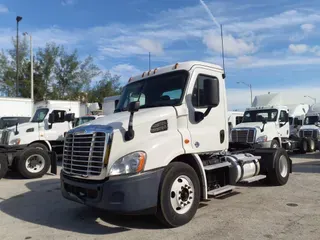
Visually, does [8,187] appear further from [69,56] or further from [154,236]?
[69,56]

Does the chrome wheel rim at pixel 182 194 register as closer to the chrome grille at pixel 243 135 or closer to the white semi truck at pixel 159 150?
the white semi truck at pixel 159 150

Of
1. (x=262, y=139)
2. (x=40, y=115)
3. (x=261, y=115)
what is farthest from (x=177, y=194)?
(x=261, y=115)

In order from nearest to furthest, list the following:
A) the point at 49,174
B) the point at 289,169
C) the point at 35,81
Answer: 1. the point at 289,169
2. the point at 49,174
3. the point at 35,81

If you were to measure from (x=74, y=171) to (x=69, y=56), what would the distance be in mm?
37938

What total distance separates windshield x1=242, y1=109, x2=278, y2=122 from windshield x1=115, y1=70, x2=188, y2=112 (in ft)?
34.6

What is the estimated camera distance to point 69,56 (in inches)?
1612

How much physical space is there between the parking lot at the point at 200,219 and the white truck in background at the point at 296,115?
42.2ft

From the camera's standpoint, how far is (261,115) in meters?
15.8

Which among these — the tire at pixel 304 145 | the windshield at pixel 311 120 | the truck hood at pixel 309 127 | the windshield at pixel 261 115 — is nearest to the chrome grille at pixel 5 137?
the windshield at pixel 261 115

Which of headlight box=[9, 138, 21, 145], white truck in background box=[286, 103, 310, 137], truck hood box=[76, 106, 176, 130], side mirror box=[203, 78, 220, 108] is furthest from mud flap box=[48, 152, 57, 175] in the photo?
white truck in background box=[286, 103, 310, 137]

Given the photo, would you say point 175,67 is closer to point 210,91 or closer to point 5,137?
point 210,91

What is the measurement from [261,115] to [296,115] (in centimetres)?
773

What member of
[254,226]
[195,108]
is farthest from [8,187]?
[254,226]

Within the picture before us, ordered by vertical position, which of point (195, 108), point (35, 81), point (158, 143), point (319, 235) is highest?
point (35, 81)
